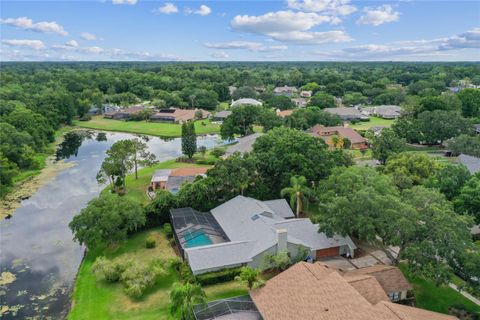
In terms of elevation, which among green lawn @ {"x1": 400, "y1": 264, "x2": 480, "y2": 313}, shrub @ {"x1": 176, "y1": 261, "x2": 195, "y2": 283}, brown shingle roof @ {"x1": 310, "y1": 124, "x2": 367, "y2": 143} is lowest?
green lawn @ {"x1": 400, "y1": 264, "x2": 480, "y2": 313}

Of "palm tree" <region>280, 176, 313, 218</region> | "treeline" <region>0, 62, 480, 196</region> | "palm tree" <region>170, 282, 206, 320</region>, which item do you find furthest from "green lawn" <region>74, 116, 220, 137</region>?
"palm tree" <region>170, 282, 206, 320</region>

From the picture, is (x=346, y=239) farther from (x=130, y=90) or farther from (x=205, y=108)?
(x=130, y=90)

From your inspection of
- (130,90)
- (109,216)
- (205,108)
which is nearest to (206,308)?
(109,216)

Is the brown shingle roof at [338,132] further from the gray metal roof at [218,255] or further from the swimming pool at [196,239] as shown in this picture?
the gray metal roof at [218,255]

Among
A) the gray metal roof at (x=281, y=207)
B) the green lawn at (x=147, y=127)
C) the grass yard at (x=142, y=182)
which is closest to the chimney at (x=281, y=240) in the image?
the gray metal roof at (x=281, y=207)

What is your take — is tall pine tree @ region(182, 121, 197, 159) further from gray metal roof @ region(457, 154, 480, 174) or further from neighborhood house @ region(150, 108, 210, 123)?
neighborhood house @ region(150, 108, 210, 123)
